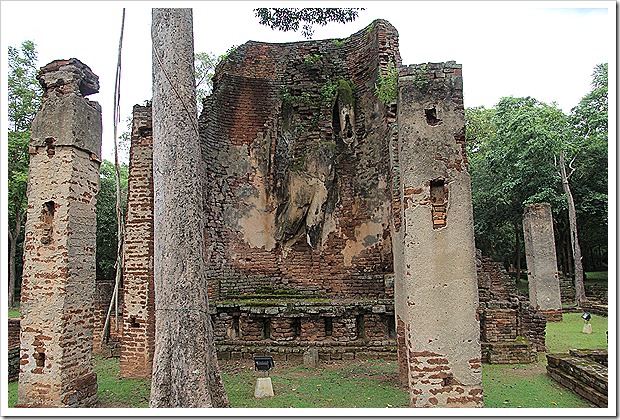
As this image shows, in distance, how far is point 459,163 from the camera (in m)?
5.97

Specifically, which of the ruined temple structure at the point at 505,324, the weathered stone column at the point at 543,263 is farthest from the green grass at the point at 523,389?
the weathered stone column at the point at 543,263

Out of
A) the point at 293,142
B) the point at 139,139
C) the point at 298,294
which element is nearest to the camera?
the point at 139,139

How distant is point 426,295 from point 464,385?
1.08 m

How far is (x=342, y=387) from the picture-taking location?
8.35m

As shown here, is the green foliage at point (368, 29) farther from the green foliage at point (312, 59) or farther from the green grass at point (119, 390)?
the green grass at point (119, 390)

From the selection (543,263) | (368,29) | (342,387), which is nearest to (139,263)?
(342,387)

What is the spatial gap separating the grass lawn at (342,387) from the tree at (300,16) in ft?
21.5

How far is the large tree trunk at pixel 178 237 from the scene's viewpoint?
5.96 meters

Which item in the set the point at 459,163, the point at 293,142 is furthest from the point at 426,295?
the point at 293,142

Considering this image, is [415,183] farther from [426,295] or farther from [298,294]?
[298,294]

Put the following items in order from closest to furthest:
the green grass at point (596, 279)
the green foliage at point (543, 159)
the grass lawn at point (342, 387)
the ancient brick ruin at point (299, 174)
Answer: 1. the grass lawn at point (342, 387)
2. the ancient brick ruin at point (299, 174)
3. the green foliage at point (543, 159)
4. the green grass at point (596, 279)

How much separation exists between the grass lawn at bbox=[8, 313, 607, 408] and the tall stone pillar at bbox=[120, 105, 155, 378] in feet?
1.55

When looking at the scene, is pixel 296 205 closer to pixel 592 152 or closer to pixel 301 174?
pixel 301 174

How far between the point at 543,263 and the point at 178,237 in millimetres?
14821
